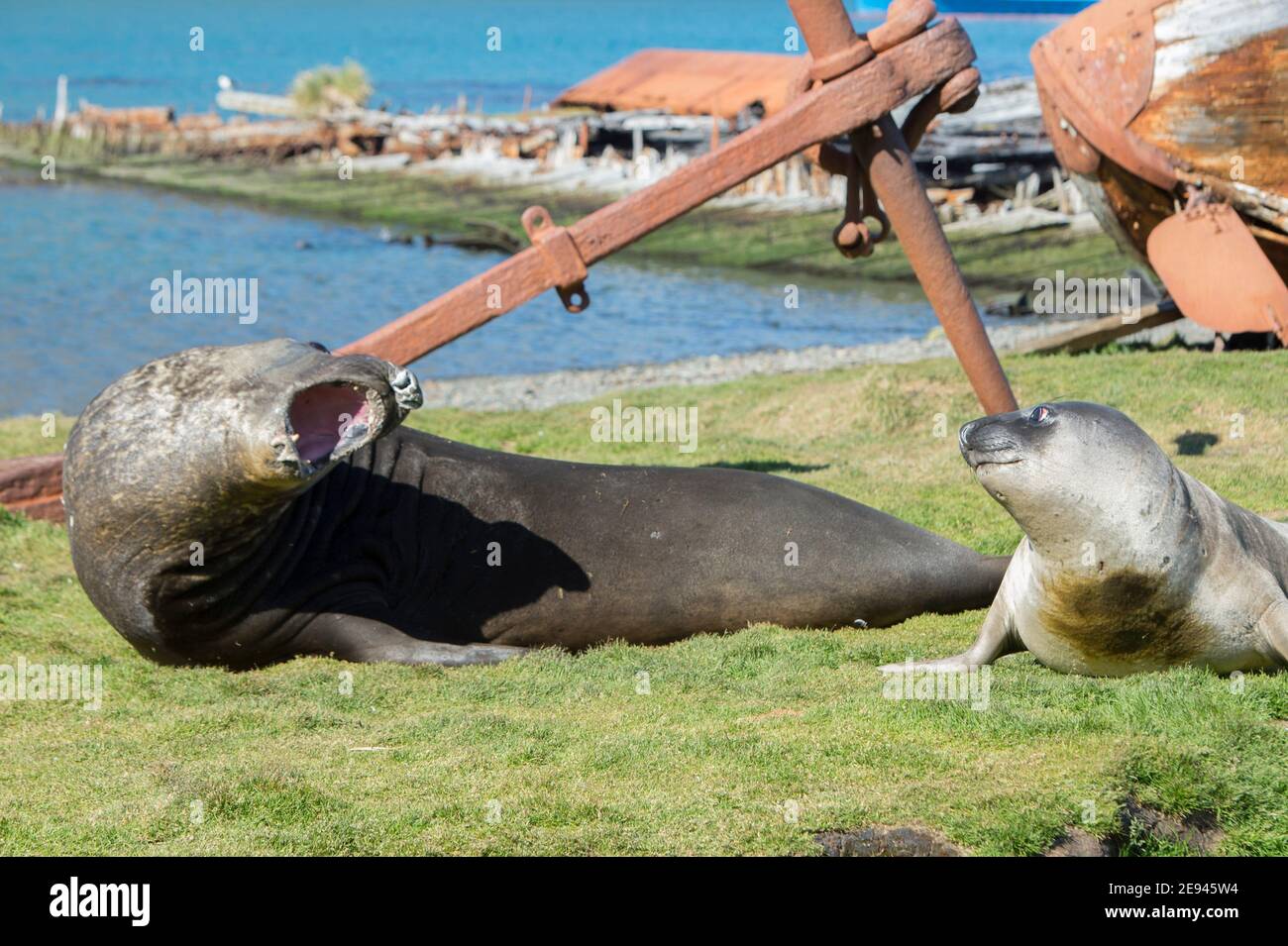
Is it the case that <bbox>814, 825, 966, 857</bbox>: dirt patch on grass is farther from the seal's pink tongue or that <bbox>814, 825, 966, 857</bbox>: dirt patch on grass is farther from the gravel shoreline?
the gravel shoreline

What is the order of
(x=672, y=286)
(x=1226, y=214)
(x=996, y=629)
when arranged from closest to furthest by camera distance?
(x=996, y=629) < (x=1226, y=214) < (x=672, y=286)

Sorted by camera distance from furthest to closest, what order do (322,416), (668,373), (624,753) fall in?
(668,373)
(322,416)
(624,753)

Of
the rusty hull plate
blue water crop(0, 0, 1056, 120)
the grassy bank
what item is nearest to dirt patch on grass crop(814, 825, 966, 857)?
the rusty hull plate

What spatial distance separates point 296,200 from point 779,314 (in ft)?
72.0

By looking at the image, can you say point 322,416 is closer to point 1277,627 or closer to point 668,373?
point 1277,627

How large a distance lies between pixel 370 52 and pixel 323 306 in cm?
11902

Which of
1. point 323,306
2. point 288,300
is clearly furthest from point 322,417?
point 288,300

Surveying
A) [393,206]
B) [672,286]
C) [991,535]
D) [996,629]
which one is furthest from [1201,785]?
[393,206]

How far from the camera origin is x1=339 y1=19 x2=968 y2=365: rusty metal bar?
8055 mm

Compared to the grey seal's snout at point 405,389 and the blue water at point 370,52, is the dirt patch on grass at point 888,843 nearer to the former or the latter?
the grey seal's snout at point 405,389

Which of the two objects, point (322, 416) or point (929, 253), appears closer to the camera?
point (322, 416)

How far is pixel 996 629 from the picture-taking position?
18.8 feet

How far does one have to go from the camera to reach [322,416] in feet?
20.5
